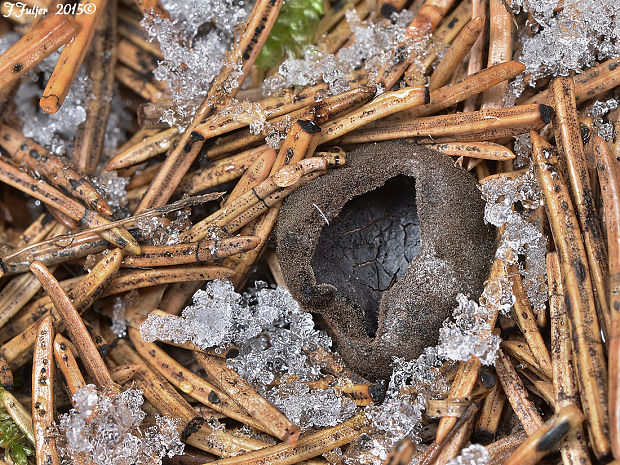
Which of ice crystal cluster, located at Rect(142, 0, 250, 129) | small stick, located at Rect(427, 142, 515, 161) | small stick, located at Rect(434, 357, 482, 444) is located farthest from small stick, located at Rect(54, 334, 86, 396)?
small stick, located at Rect(427, 142, 515, 161)

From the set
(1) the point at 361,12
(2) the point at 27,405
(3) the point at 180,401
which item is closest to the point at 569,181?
(1) the point at 361,12

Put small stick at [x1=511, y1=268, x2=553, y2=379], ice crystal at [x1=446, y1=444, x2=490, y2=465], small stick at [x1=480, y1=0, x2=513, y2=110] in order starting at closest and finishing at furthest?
ice crystal at [x1=446, y1=444, x2=490, y2=465], small stick at [x1=511, y1=268, x2=553, y2=379], small stick at [x1=480, y1=0, x2=513, y2=110]

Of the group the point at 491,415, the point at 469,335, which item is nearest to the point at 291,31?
the point at 469,335

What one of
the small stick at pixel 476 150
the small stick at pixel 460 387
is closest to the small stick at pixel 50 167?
the small stick at pixel 476 150

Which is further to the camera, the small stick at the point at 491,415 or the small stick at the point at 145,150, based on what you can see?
the small stick at the point at 145,150

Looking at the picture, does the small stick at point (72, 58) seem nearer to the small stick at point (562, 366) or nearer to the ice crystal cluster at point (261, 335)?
the ice crystal cluster at point (261, 335)

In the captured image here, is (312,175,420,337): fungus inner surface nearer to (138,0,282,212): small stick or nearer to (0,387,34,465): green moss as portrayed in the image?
(138,0,282,212): small stick

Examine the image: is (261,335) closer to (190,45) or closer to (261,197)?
(261,197)
